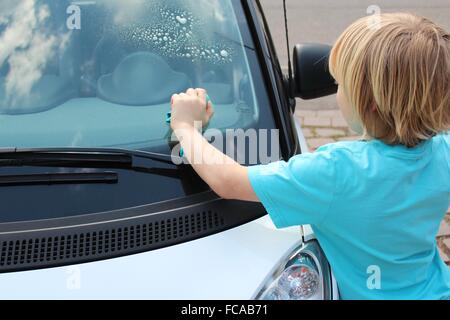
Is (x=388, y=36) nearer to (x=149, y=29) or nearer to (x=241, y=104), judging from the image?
(x=241, y=104)

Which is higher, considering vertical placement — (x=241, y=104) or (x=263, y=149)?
(x=241, y=104)

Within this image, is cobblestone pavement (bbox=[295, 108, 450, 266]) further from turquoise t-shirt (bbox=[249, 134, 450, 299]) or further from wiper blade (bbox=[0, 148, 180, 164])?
turquoise t-shirt (bbox=[249, 134, 450, 299])

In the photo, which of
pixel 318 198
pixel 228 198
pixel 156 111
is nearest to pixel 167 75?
pixel 156 111

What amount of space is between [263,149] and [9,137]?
0.79 metres

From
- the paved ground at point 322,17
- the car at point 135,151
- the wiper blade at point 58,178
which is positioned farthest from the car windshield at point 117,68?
the paved ground at point 322,17

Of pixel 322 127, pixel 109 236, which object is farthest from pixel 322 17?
pixel 109 236

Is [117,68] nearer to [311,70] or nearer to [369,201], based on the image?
[311,70]

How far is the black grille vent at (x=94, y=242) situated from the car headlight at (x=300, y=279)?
21 centimetres

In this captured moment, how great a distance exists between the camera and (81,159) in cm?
182

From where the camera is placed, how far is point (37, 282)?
1.58 m

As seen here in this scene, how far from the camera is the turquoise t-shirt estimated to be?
148 cm

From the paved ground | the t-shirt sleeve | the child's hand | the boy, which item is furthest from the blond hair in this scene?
the paved ground

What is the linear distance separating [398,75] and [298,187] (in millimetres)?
348
